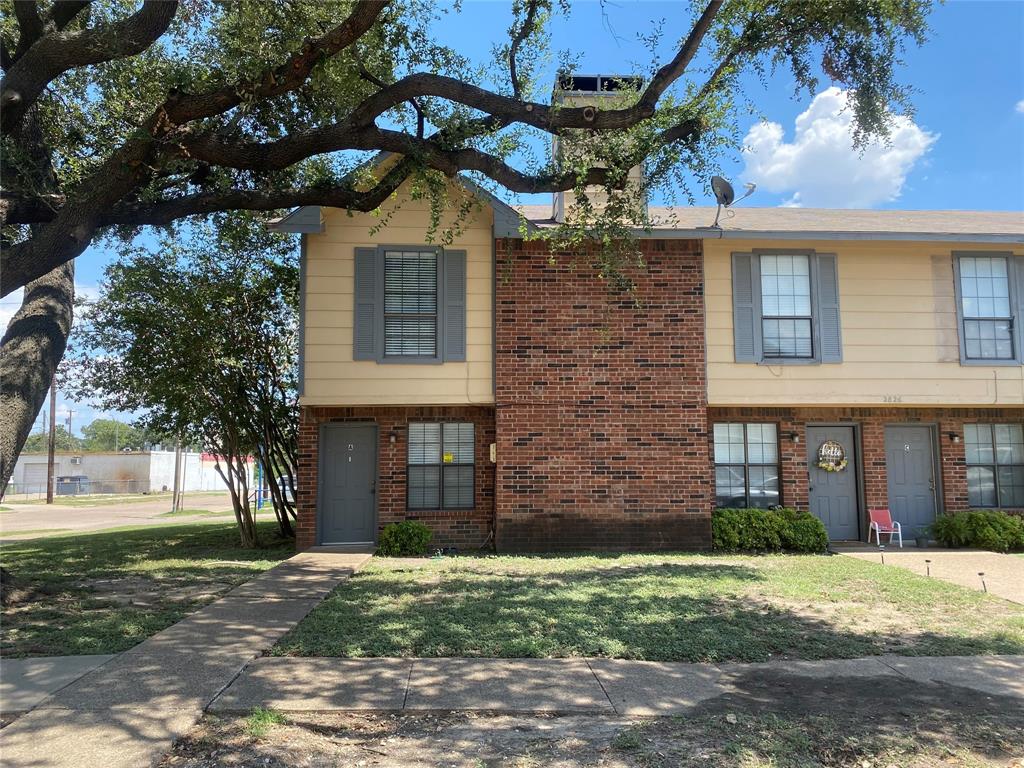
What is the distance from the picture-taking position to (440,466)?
12461 mm

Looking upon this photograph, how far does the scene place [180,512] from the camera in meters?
29.4

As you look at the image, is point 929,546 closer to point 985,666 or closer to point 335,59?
point 985,666

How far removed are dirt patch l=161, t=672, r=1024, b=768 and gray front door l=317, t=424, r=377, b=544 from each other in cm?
799

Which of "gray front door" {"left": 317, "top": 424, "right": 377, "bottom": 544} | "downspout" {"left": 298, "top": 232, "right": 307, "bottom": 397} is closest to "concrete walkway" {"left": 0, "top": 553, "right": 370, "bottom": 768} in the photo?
"gray front door" {"left": 317, "top": 424, "right": 377, "bottom": 544}

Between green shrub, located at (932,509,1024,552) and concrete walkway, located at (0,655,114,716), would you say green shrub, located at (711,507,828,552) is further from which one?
concrete walkway, located at (0,655,114,716)

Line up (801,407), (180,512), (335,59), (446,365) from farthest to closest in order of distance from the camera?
(180,512)
(801,407)
(446,365)
(335,59)

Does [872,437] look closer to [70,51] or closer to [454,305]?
[454,305]

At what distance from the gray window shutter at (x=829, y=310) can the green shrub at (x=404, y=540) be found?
739 cm

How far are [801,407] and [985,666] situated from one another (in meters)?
7.58

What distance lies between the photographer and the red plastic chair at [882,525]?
12617 millimetres

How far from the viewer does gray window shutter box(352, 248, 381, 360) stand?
11883mm

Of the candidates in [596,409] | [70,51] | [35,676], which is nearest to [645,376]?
[596,409]

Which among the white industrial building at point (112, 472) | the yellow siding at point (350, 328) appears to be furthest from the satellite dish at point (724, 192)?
the white industrial building at point (112, 472)

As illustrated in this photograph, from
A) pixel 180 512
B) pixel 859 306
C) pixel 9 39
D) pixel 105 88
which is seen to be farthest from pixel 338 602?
pixel 180 512
